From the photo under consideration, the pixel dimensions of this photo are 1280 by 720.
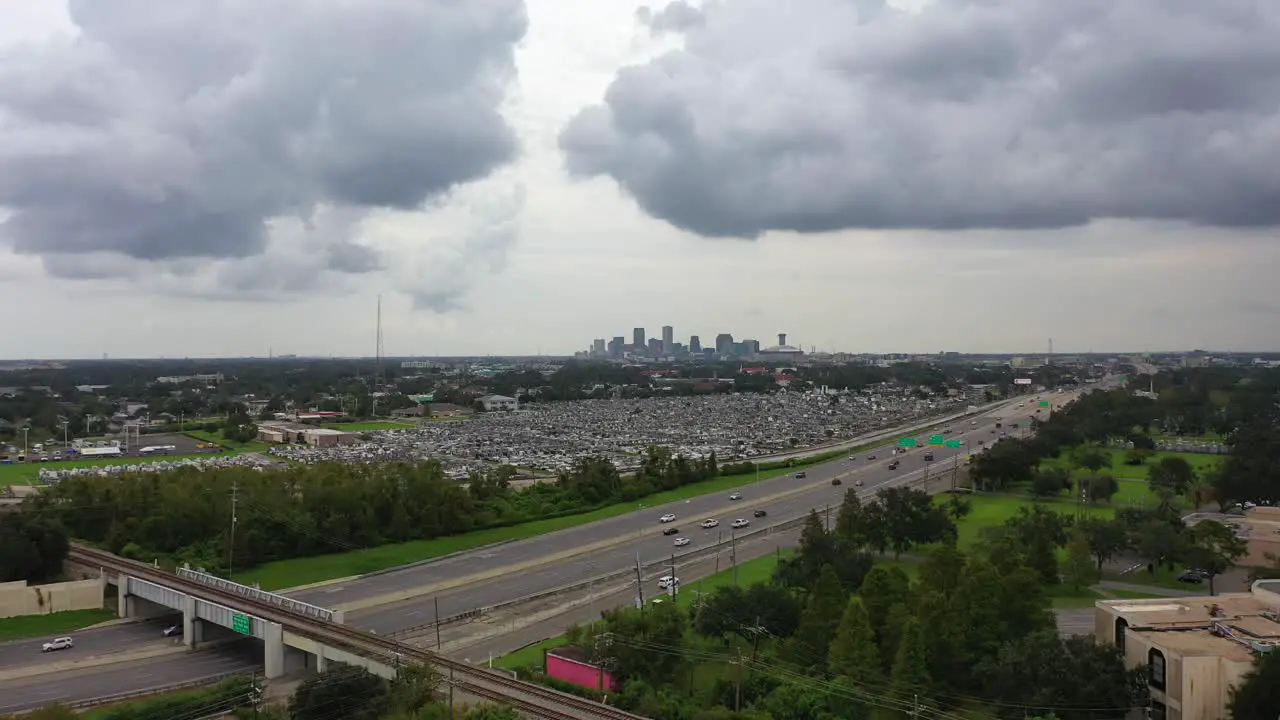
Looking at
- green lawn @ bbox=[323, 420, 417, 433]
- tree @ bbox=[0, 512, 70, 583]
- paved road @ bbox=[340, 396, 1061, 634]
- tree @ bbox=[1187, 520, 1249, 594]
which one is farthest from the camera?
green lawn @ bbox=[323, 420, 417, 433]

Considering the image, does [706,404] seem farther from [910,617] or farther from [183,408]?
[910,617]

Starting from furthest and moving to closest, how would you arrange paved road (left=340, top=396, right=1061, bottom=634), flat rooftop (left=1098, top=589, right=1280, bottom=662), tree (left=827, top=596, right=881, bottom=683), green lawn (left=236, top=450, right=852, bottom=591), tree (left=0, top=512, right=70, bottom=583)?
1. green lawn (left=236, top=450, right=852, bottom=591)
2. tree (left=0, top=512, right=70, bottom=583)
3. paved road (left=340, top=396, right=1061, bottom=634)
4. tree (left=827, top=596, right=881, bottom=683)
5. flat rooftop (left=1098, top=589, right=1280, bottom=662)

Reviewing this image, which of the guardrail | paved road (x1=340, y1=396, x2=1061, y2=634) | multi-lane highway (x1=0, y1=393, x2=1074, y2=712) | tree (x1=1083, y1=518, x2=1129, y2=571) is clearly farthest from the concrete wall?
tree (x1=1083, y1=518, x2=1129, y2=571)

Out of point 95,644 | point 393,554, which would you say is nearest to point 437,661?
point 95,644

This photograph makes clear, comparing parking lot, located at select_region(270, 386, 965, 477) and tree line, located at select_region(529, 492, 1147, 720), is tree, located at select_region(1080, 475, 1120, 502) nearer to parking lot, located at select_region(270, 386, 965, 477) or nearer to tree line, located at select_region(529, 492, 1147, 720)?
tree line, located at select_region(529, 492, 1147, 720)

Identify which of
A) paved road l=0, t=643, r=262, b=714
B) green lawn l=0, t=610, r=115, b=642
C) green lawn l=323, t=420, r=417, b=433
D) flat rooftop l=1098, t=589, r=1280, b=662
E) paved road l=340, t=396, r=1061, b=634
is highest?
flat rooftop l=1098, t=589, r=1280, b=662

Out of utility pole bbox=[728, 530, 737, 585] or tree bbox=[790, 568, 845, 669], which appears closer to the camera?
tree bbox=[790, 568, 845, 669]

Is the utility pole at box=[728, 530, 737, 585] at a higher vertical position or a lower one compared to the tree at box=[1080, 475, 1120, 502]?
lower
